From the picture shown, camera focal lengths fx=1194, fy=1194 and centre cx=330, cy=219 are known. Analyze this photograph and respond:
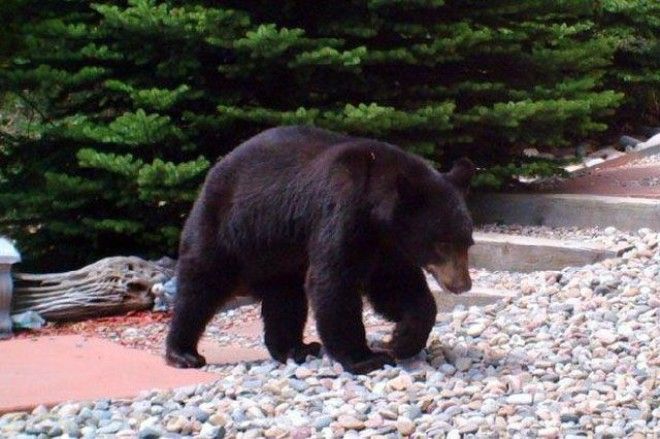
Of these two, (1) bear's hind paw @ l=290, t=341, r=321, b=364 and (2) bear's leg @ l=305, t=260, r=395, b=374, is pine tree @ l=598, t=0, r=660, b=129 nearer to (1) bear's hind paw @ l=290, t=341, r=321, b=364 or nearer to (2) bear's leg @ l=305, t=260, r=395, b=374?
(1) bear's hind paw @ l=290, t=341, r=321, b=364

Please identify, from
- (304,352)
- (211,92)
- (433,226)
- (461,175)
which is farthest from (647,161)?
(433,226)

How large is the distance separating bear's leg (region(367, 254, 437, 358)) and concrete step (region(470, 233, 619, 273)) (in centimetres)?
208

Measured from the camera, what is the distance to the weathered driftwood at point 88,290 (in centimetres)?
766

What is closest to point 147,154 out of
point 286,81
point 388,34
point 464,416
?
point 286,81

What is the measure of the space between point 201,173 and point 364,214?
3132 mm

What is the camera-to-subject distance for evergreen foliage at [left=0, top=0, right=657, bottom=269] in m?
7.82

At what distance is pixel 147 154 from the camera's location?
8.22m

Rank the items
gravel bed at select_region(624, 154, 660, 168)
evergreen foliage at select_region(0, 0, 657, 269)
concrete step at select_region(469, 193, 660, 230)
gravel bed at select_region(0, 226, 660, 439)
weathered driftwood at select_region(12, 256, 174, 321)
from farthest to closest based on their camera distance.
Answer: gravel bed at select_region(624, 154, 660, 168), concrete step at select_region(469, 193, 660, 230), evergreen foliage at select_region(0, 0, 657, 269), weathered driftwood at select_region(12, 256, 174, 321), gravel bed at select_region(0, 226, 660, 439)

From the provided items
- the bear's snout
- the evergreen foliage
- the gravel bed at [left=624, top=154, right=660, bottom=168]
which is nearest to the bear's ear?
the bear's snout

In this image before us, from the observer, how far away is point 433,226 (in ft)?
17.0

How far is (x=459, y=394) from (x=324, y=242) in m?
0.89

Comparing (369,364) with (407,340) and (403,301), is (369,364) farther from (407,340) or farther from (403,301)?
(403,301)

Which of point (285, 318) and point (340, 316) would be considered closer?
point (340, 316)

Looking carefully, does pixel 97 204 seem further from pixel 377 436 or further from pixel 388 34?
pixel 377 436
